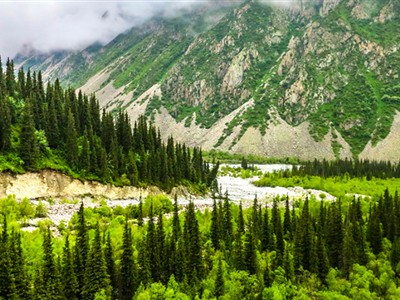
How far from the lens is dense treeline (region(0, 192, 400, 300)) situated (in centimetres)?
6612

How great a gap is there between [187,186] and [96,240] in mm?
102893

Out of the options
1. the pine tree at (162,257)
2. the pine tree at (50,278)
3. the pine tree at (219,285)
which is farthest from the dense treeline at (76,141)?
the pine tree at (219,285)

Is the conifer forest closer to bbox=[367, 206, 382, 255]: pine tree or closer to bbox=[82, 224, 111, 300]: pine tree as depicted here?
bbox=[82, 224, 111, 300]: pine tree

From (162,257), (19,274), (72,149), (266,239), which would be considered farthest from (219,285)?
(72,149)

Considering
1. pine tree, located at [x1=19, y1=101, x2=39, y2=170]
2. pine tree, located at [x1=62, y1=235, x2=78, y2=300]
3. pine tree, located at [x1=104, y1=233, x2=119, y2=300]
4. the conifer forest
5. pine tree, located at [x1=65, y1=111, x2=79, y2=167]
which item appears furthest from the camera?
pine tree, located at [x1=65, y1=111, x2=79, y2=167]

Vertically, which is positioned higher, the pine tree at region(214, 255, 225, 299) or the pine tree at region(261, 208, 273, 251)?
the pine tree at region(261, 208, 273, 251)

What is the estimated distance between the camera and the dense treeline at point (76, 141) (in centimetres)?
12494

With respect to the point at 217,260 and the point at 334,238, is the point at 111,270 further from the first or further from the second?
the point at 334,238

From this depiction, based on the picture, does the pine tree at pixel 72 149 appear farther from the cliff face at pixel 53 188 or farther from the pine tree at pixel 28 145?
the pine tree at pixel 28 145

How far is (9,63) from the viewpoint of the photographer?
173 m

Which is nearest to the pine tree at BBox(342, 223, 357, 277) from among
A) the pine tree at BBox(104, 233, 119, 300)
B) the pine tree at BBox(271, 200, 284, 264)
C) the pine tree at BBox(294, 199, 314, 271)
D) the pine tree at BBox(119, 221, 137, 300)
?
the pine tree at BBox(294, 199, 314, 271)

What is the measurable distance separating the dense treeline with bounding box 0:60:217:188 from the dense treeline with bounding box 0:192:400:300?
3892 cm

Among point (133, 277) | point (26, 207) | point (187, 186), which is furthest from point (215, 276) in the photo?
point (187, 186)

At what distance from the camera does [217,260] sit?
87.7 metres
